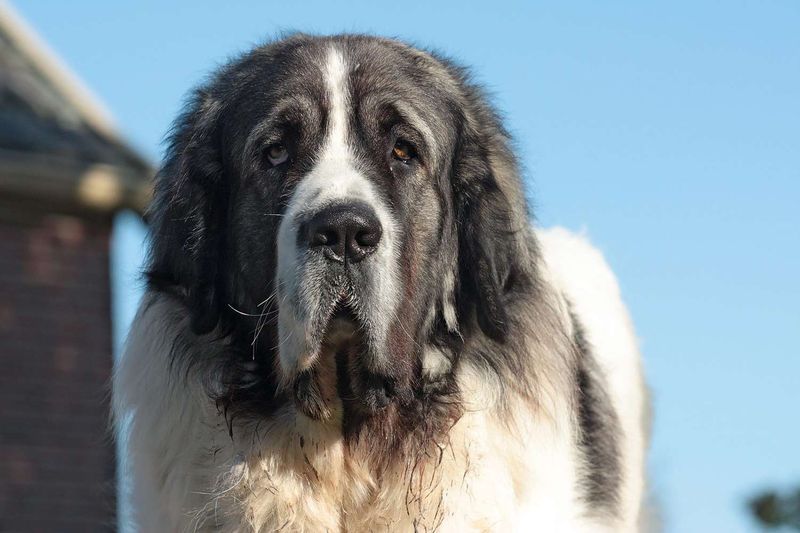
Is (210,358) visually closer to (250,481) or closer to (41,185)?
(250,481)

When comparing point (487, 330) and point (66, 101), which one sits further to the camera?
point (66, 101)

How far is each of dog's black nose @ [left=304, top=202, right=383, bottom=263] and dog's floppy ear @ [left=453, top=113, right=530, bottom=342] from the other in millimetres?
685

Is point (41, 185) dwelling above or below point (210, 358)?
below

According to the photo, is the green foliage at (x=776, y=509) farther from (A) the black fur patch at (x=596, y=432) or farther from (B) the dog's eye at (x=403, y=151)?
(B) the dog's eye at (x=403, y=151)

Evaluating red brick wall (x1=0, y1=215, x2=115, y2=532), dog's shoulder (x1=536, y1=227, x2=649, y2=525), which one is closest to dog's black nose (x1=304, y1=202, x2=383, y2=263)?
dog's shoulder (x1=536, y1=227, x2=649, y2=525)

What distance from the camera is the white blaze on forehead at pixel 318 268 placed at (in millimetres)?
3959

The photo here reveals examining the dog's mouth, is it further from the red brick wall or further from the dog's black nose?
the red brick wall

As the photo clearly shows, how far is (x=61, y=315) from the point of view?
10.1 metres

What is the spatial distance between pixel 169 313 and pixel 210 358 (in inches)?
9.5

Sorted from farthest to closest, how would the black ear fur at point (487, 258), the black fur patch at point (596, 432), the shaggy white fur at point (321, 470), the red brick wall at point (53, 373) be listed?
the red brick wall at point (53, 373), the black fur patch at point (596, 432), the black ear fur at point (487, 258), the shaggy white fur at point (321, 470)

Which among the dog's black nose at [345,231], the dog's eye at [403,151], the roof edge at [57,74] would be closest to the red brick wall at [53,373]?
the roof edge at [57,74]

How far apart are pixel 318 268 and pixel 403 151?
0.63 metres

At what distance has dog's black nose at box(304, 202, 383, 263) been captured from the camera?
12.7 ft

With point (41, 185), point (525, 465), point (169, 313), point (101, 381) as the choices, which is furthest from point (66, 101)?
point (525, 465)
